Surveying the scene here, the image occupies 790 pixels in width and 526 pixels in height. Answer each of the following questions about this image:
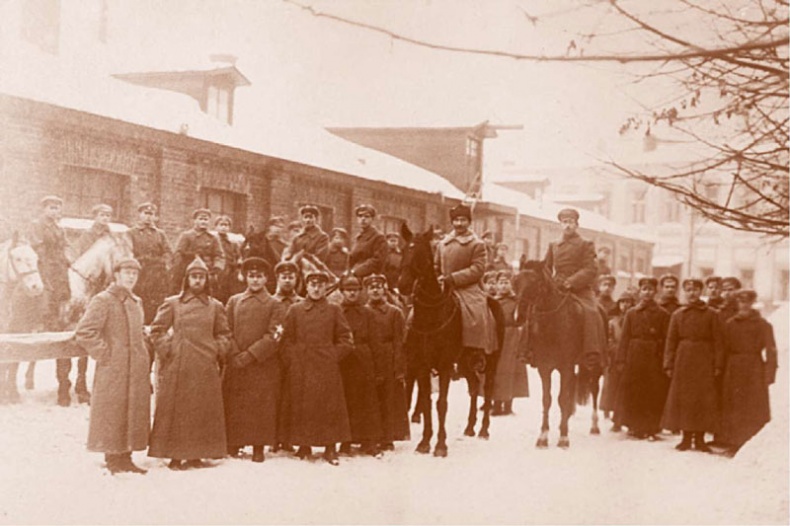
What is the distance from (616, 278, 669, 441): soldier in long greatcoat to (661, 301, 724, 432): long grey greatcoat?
359 millimetres

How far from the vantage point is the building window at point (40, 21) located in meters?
6.82

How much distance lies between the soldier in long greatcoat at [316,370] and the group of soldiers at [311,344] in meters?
0.01

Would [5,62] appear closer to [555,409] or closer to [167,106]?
[167,106]

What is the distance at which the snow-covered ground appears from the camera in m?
5.38

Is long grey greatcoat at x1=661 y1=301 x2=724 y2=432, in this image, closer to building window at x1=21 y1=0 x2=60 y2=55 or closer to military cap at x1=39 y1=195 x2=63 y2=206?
military cap at x1=39 y1=195 x2=63 y2=206

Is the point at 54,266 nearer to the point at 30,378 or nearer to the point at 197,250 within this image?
the point at 30,378

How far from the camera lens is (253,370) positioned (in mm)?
6949

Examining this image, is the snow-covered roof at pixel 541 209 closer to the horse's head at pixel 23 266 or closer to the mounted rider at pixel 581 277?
the mounted rider at pixel 581 277

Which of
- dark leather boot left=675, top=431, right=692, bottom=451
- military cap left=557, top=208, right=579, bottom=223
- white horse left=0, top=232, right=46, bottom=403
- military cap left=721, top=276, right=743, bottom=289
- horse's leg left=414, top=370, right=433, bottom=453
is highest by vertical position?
military cap left=557, top=208, right=579, bottom=223

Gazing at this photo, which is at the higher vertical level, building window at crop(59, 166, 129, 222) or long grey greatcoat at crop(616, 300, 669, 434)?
building window at crop(59, 166, 129, 222)

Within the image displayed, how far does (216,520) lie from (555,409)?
659 cm

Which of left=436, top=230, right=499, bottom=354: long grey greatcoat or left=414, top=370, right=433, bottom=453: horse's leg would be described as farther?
left=436, top=230, right=499, bottom=354: long grey greatcoat

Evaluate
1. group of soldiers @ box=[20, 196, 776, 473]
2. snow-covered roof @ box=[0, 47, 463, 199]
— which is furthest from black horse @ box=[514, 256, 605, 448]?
snow-covered roof @ box=[0, 47, 463, 199]

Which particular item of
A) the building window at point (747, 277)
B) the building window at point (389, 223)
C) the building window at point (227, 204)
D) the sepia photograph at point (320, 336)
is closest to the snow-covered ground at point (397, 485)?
the sepia photograph at point (320, 336)
